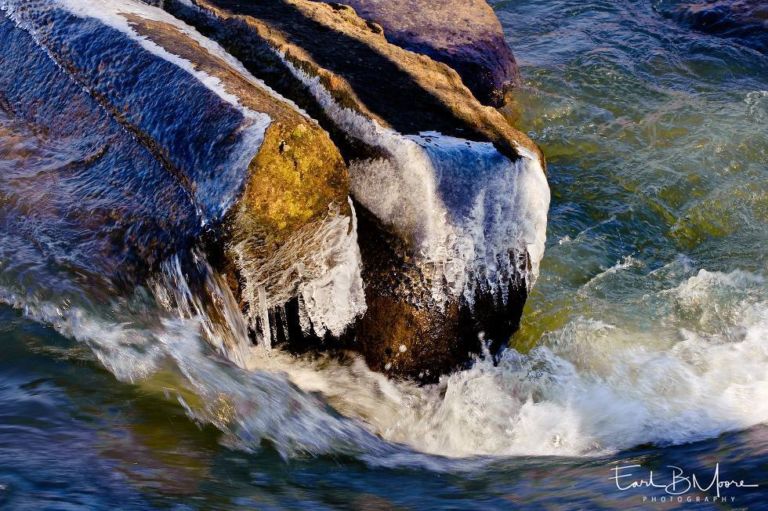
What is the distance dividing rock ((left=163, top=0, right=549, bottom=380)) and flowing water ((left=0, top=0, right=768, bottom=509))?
9.9 inches

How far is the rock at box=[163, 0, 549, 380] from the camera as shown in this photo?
3.66m

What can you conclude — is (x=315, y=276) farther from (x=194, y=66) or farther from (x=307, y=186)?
(x=194, y=66)

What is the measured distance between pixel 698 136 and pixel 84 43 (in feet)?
14.2

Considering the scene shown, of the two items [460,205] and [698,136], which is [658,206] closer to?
[698,136]

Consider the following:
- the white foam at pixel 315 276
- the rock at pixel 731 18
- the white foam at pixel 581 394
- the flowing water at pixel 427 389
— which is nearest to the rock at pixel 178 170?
the white foam at pixel 315 276

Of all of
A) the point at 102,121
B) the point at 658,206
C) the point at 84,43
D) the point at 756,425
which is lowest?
the point at 756,425

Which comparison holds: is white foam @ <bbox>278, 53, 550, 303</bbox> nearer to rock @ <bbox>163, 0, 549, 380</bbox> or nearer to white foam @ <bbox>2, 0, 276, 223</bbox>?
rock @ <bbox>163, 0, 549, 380</bbox>

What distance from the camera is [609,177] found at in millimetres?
5746

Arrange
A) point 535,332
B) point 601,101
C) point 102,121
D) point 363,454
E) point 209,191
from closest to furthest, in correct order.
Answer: point 209,191 → point 363,454 → point 102,121 → point 535,332 → point 601,101

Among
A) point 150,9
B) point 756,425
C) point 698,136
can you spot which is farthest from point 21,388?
point 698,136

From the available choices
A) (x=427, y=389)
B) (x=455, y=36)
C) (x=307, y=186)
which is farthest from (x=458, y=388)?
(x=455, y=36)

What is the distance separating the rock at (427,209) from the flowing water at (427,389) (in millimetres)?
252

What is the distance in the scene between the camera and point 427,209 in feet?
12.0

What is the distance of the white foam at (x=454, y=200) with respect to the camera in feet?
12.0
